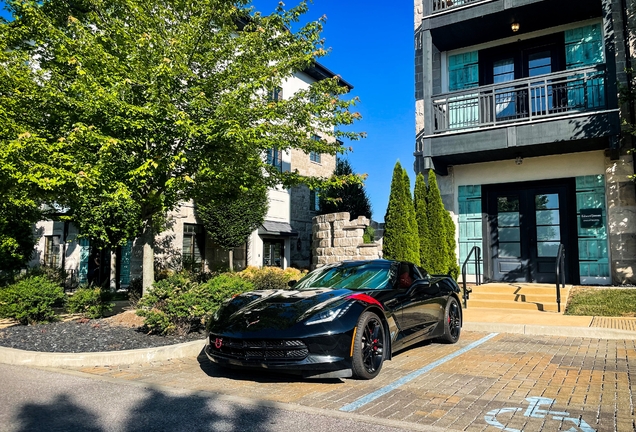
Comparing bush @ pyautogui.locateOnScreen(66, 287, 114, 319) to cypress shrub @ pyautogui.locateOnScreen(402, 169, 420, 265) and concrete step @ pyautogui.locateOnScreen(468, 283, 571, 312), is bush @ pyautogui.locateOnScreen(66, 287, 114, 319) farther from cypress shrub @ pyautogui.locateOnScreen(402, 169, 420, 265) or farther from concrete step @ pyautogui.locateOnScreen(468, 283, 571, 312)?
concrete step @ pyautogui.locateOnScreen(468, 283, 571, 312)

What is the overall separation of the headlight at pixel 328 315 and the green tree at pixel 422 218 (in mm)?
7738

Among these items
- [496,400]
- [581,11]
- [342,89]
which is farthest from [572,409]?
[581,11]

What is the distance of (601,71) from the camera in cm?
1113

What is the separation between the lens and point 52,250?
66.6 feet

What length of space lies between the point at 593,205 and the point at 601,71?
10.7ft

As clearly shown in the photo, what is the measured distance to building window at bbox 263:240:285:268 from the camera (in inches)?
830

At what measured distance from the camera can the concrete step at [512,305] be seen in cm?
972

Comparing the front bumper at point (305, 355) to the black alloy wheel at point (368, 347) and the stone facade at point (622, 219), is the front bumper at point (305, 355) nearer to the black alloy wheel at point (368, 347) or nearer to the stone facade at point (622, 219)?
the black alloy wheel at point (368, 347)

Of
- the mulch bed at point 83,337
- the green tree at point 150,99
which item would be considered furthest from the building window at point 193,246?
the mulch bed at point 83,337

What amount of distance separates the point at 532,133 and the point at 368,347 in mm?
8685

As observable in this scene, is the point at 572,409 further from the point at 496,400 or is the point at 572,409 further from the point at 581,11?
the point at 581,11

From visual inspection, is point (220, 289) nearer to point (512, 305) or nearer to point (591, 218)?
point (512, 305)

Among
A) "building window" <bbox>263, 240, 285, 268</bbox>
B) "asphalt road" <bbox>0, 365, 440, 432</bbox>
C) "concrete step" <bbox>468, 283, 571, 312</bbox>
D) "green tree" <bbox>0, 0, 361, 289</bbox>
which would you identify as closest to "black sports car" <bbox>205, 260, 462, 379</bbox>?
"asphalt road" <bbox>0, 365, 440, 432</bbox>

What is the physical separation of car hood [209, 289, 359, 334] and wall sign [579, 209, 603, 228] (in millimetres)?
9014
